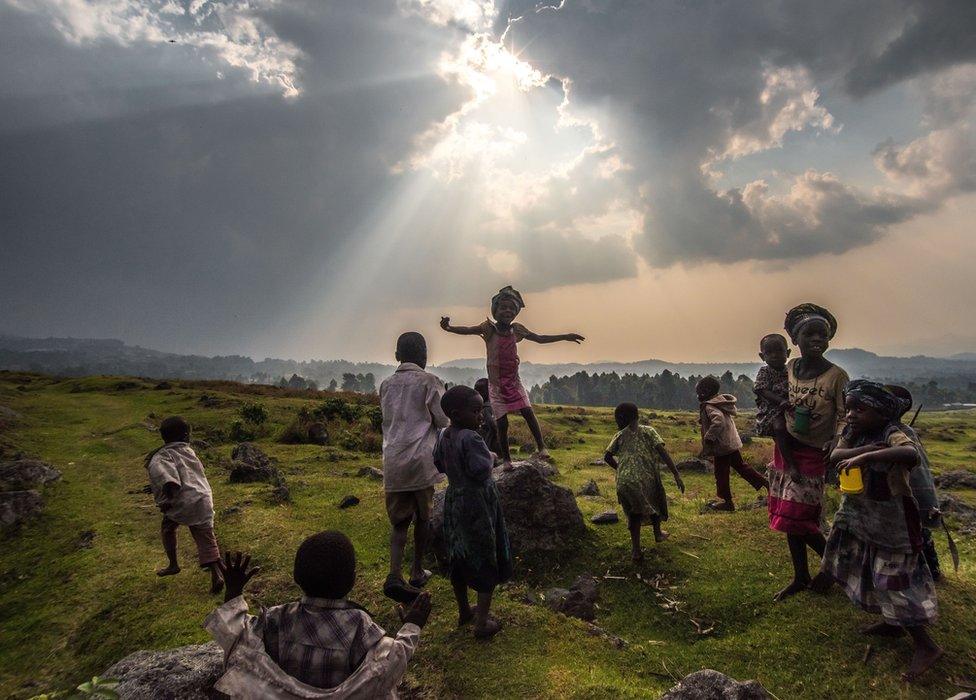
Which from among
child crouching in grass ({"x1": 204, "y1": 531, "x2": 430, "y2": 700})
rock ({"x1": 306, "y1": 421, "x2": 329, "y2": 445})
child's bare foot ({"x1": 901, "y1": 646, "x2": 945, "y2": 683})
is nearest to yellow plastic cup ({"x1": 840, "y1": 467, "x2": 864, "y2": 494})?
child's bare foot ({"x1": 901, "y1": 646, "x2": 945, "y2": 683})

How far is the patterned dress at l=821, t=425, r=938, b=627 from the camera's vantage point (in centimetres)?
395

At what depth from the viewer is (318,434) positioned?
1856 centimetres

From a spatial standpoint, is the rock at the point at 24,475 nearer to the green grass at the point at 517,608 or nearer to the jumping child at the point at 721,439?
the green grass at the point at 517,608

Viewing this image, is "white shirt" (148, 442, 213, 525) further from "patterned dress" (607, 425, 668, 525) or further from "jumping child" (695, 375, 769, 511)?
"jumping child" (695, 375, 769, 511)

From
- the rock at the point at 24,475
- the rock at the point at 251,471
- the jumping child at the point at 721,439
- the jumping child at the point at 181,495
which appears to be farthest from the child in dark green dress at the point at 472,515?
the rock at the point at 24,475

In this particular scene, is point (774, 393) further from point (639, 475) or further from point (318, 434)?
point (318, 434)

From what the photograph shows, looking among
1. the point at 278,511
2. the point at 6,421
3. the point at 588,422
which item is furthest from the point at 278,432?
the point at 588,422

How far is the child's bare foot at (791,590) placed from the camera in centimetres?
525

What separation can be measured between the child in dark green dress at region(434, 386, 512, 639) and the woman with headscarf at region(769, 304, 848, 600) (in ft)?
10.3

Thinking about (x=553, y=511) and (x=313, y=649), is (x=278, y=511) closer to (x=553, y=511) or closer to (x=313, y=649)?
(x=553, y=511)

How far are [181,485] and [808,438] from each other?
24.0ft

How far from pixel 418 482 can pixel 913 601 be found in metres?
4.49

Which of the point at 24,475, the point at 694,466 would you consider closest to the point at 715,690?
the point at 694,466

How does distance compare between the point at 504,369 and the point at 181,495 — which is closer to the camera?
the point at 181,495
